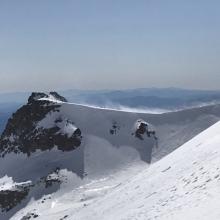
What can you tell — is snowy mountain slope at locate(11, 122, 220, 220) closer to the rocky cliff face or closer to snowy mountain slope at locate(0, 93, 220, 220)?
snowy mountain slope at locate(0, 93, 220, 220)

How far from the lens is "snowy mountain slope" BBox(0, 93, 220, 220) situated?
336 feet

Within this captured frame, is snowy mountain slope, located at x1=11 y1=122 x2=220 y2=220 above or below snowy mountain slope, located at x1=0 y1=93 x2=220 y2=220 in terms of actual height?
above

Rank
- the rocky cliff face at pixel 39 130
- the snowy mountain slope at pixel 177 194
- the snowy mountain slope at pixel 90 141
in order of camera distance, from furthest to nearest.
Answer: the rocky cliff face at pixel 39 130 → the snowy mountain slope at pixel 90 141 → the snowy mountain slope at pixel 177 194

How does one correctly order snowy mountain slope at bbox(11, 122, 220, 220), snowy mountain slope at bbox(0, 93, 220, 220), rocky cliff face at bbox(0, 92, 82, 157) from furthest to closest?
rocky cliff face at bbox(0, 92, 82, 157) → snowy mountain slope at bbox(0, 93, 220, 220) → snowy mountain slope at bbox(11, 122, 220, 220)

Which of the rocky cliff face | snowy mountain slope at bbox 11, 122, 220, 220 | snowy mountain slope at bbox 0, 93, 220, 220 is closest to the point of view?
snowy mountain slope at bbox 11, 122, 220, 220

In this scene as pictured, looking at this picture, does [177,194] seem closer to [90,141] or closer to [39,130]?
[90,141]

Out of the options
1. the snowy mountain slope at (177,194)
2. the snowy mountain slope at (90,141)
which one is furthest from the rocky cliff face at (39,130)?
the snowy mountain slope at (177,194)

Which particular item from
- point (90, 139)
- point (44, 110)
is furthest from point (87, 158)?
point (44, 110)

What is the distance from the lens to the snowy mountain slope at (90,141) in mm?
102562

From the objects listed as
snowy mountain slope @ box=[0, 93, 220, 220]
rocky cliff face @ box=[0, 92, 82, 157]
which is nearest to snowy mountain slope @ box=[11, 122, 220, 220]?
snowy mountain slope @ box=[0, 93, 220, 220]

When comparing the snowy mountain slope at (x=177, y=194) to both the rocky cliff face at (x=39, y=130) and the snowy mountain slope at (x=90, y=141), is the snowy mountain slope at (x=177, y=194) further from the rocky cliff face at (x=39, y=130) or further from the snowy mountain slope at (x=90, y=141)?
the rocky cliff face at (x=39, y=130)

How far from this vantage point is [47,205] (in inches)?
3393

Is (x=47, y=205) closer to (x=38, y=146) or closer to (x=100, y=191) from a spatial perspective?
(x=100, y=191)

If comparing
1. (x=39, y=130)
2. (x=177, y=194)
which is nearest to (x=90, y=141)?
(x=39, y=130)
